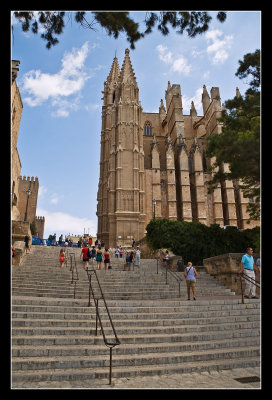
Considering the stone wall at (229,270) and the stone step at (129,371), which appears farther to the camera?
the stone wall at (229,270)

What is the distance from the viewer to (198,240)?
18422 millimetres

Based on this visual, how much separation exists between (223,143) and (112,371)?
4.89 m

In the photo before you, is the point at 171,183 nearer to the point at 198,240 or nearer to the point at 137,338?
the point at 198,240

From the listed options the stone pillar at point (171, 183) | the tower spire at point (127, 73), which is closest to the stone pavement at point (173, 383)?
the stone pillar at point (171, 183)

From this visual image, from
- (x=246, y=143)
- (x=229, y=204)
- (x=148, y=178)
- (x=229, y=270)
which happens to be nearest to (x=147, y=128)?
(x=148, y=178)

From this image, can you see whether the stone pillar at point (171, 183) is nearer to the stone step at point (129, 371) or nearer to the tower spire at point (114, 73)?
the tower spire at point (114, 73)

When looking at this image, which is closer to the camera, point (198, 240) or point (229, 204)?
point (198, 240)

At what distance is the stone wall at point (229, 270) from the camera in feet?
36.1

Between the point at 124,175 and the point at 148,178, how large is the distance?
3.85 meters

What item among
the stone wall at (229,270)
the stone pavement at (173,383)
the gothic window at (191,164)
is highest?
the gothic window at (191,164)

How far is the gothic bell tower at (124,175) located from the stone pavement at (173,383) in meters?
25.8
